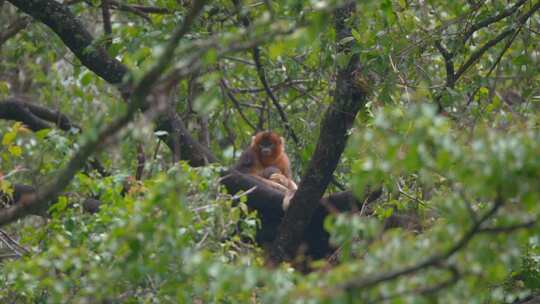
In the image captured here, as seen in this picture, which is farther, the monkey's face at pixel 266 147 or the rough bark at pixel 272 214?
the monkey's face at pixel 266 147

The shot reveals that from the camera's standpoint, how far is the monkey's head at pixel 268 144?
29.9ft

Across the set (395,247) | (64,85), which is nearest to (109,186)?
(395,247)

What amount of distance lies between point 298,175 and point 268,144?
0.50 meters

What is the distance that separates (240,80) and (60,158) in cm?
394

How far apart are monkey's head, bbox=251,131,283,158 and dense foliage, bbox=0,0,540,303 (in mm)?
162

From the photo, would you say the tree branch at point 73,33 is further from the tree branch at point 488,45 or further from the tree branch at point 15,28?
the tree branch at point 488,45

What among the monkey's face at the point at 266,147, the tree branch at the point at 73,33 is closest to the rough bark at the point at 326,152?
the tree branch at the point at 73,33

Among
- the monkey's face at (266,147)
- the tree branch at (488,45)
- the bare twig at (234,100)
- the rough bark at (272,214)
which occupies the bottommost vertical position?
the rough bark at (272,214)

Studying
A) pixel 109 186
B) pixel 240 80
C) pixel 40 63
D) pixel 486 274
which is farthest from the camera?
pixel 40 63

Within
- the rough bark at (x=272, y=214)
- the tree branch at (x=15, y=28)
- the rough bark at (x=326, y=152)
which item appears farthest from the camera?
the tree branch at (x=15, y=28)

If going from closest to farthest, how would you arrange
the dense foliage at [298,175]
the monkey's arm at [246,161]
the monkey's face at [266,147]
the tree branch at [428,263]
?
the tree branch at [428,263] < the dense foliage at [298,175] < the monkey's face at [266,147] < the monkey's arm at [246,161]

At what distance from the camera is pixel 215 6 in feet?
24.3

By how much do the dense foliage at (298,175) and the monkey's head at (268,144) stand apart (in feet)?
0.53

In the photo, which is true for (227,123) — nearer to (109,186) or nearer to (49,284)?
(109,186)
